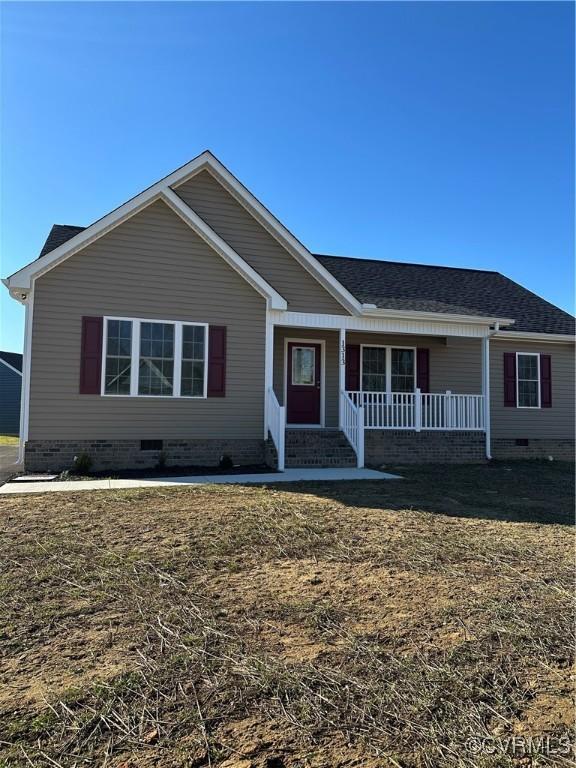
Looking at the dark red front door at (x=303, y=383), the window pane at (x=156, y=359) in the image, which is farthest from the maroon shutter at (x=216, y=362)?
the dark red front door at (x=303, y=383)

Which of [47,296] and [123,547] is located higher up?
[47,296]

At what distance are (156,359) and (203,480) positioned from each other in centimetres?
299

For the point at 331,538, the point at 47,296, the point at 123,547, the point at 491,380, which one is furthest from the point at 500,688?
the point at 491,380

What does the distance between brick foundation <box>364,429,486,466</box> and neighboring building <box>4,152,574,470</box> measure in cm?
4

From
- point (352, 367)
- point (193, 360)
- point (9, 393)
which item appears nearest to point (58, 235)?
point (193, 360)

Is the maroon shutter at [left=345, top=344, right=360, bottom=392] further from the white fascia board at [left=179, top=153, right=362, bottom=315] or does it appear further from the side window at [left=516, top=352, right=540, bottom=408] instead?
the side window at [left=516, top=352, right=540, bottom=408]

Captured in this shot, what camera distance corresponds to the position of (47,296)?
9.36 metres

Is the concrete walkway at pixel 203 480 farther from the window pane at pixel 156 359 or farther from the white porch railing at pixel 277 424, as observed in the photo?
the window pane at pixel 156 359

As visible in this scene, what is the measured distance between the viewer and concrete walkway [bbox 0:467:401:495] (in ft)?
24.7

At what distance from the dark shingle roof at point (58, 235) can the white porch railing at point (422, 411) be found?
7359 mm

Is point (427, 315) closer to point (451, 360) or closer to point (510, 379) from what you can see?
point (451, 360)

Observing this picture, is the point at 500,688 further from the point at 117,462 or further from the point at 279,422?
the point at 117,462

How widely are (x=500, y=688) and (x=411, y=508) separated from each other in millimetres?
4014

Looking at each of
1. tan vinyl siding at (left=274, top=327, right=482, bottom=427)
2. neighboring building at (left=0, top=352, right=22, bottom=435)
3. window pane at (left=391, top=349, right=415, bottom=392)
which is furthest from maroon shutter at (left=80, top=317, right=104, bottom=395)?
neighboring building at (left=0, top=352, right=22, bottom=435)
